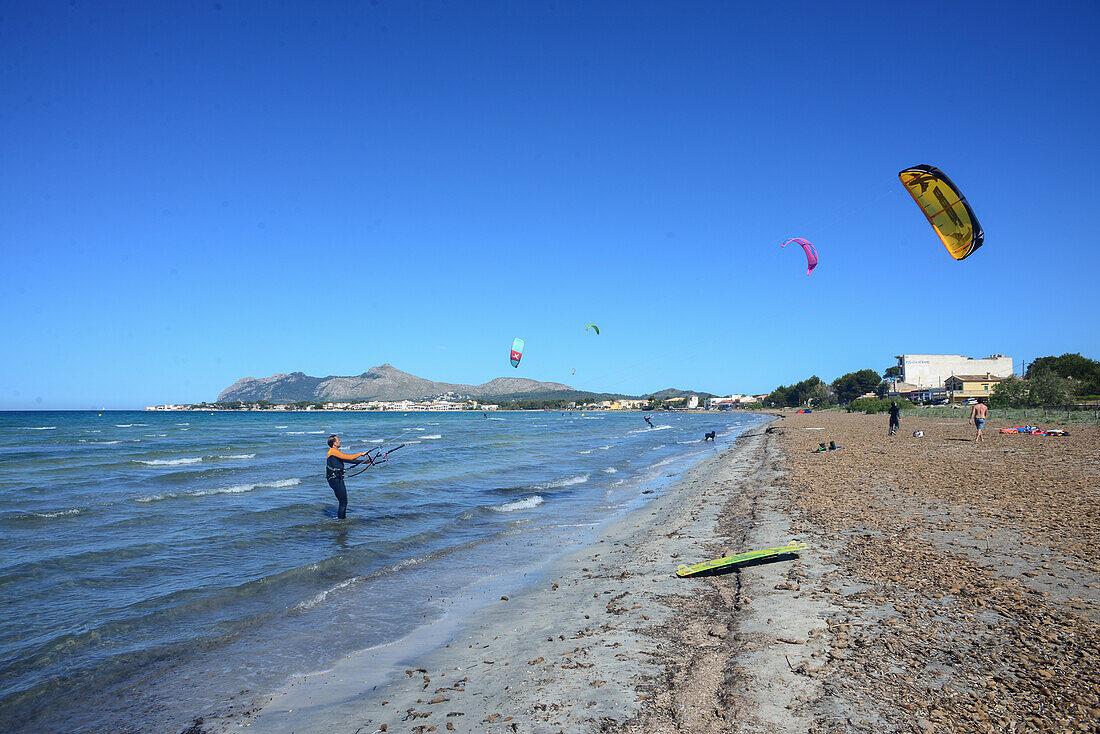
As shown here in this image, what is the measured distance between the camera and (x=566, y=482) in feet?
64.7

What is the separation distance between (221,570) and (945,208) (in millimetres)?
18415

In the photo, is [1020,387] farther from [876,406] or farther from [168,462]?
[168,462]

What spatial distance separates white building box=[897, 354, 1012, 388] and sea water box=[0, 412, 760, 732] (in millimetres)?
114665

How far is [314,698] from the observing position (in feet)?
16.1

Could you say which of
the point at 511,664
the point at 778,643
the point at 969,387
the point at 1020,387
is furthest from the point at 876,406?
the point at 511,664

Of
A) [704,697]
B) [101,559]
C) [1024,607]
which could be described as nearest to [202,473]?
[101,559]

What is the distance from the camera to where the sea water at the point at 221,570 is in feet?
18.0

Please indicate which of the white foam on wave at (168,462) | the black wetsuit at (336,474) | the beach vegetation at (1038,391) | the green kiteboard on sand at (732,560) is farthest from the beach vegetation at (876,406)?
the black wetsuit at (336,474)

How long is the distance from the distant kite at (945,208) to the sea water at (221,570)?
10.9 metres

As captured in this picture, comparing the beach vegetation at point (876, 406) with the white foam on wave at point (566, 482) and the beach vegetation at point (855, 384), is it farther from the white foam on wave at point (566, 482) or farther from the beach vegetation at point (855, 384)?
the white foam on wave at point (566, 482)

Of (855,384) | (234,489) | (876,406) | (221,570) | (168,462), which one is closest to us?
(221,570)

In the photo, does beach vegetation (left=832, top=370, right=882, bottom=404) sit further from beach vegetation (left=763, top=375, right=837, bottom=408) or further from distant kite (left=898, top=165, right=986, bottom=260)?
distant kite (left=898, top=165, right=986, bottom=260)

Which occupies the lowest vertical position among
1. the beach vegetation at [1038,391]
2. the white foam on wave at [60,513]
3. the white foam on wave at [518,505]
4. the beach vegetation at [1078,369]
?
the white foam on wave at [518,505]

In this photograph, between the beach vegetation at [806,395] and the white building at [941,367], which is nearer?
the white building at [941,367]
